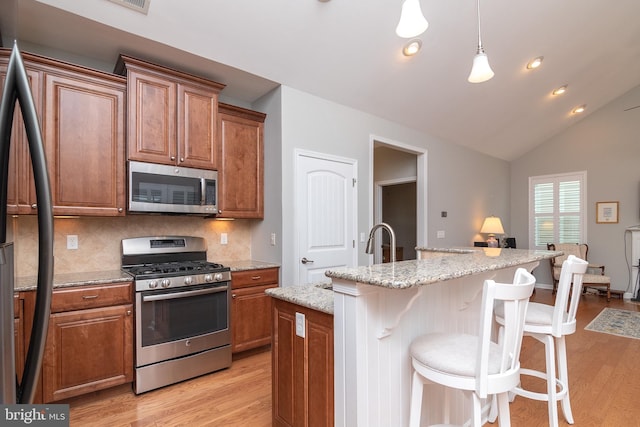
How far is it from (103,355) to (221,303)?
0.90 meters

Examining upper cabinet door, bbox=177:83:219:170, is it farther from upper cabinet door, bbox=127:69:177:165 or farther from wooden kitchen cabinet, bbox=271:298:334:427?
wooden kitchen cabinet, bbox=271:298:334:427

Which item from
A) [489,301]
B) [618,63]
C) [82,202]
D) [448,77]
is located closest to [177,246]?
[82,202]

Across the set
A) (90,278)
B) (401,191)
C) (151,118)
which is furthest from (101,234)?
(401,191)

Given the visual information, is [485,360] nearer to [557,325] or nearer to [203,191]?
[557,325]

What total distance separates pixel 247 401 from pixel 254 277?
1077mm

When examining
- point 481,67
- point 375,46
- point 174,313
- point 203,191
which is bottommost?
point 174,313

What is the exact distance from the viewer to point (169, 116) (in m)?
2.78

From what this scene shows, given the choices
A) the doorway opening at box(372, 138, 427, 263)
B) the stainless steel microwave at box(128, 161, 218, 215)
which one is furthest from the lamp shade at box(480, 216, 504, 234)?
the stainless steel microwave at box(128, 161, 218, 215)

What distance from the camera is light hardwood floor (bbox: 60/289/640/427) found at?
7.04 ft

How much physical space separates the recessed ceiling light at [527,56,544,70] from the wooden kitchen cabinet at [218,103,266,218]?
341 centimetres

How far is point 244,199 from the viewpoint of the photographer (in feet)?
11.0

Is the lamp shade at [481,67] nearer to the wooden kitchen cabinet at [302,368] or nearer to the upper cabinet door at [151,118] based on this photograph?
the wooden kitchen cabinet at [302,368]

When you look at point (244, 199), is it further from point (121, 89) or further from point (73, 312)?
point (73, 312)

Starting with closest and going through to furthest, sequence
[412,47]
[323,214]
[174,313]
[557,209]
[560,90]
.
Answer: [174,313] < [412,47] < [323,214] < [560,90] < [557,209]
